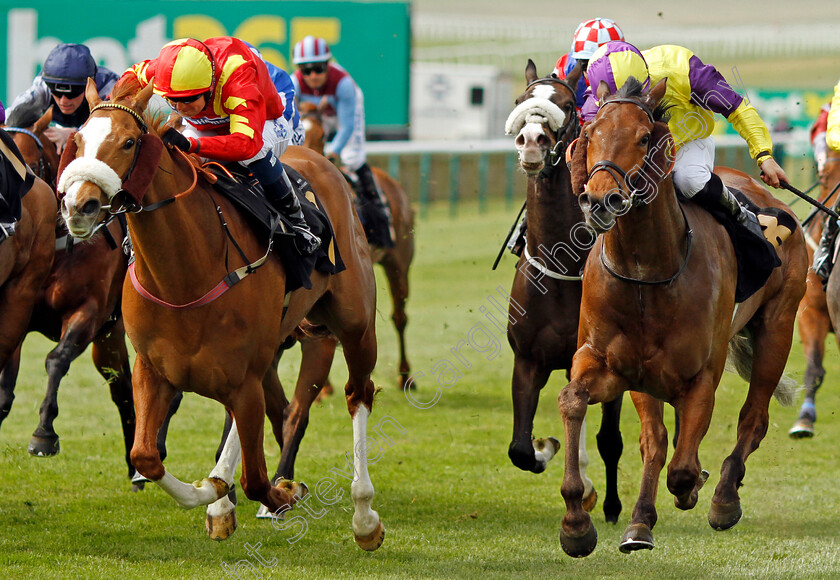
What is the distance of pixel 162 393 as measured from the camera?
156 inches

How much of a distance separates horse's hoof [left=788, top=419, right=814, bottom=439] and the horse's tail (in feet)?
5.55

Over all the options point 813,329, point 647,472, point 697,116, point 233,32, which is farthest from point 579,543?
point 233,32

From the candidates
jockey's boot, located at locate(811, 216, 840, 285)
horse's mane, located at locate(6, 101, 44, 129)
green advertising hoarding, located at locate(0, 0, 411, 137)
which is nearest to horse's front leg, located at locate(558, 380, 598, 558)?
jockey's boot, located at locate(811, 216, 840, 285)

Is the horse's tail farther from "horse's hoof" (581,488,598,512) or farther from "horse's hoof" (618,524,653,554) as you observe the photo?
"horse's hoof" (618,524,653,554)

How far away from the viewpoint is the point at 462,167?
20812 millimetres

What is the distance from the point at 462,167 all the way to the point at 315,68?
12.9 meters

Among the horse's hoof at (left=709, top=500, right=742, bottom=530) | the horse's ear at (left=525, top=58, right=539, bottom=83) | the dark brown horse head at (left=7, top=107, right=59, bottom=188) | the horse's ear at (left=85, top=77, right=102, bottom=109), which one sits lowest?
the horse's hoof at (left=709, top=500, right=742, bottom=530)

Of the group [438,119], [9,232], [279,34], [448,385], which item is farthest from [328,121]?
[438,119]

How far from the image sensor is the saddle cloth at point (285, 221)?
13.4 feet

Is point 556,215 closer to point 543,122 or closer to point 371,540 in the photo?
point 543,122

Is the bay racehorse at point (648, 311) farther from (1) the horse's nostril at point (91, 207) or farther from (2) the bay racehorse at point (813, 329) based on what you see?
(2) the bay racehorse at point (813, 329)

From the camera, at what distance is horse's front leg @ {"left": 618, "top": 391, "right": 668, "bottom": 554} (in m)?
3.80

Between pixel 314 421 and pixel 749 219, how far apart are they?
12.0 ft

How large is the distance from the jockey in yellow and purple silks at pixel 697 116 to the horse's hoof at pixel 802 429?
2.82 metres
